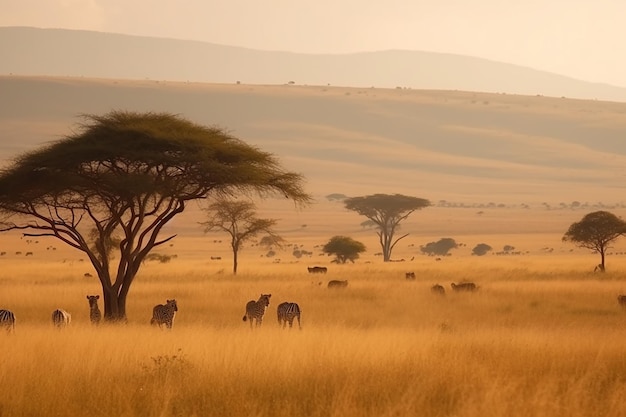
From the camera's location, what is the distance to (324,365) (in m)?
13.5

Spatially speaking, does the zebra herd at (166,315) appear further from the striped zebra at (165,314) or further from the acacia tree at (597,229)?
the acacia tree at (597,229)

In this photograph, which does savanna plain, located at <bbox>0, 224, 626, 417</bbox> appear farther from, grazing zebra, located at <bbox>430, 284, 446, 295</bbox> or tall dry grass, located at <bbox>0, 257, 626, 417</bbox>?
grazing zebra, located at <bbox>430, 284, 446, 295</bbox>

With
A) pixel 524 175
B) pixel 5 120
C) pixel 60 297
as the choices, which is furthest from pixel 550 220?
pixel 5 120

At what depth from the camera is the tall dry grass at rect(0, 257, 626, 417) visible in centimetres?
1098

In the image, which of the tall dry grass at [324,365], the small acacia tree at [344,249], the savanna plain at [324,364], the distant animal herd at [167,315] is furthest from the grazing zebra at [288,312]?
the small acacia tree at [344,249]

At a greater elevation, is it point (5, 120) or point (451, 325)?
point (5, 120)

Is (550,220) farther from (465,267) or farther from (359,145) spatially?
(359,145)

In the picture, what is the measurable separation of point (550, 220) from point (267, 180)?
93.0 m

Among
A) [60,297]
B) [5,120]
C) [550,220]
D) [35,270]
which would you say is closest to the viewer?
[60,297]

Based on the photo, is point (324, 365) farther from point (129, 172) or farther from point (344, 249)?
point (344, 249)

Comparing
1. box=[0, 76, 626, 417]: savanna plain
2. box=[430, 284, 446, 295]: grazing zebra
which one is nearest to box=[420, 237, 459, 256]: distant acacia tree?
box=[0, 76, 626, 417]: savanna plain

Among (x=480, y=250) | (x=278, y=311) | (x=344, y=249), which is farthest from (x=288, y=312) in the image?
(x=480, y=250)

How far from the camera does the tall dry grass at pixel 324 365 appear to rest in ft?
36.0

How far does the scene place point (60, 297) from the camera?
29047 mm
